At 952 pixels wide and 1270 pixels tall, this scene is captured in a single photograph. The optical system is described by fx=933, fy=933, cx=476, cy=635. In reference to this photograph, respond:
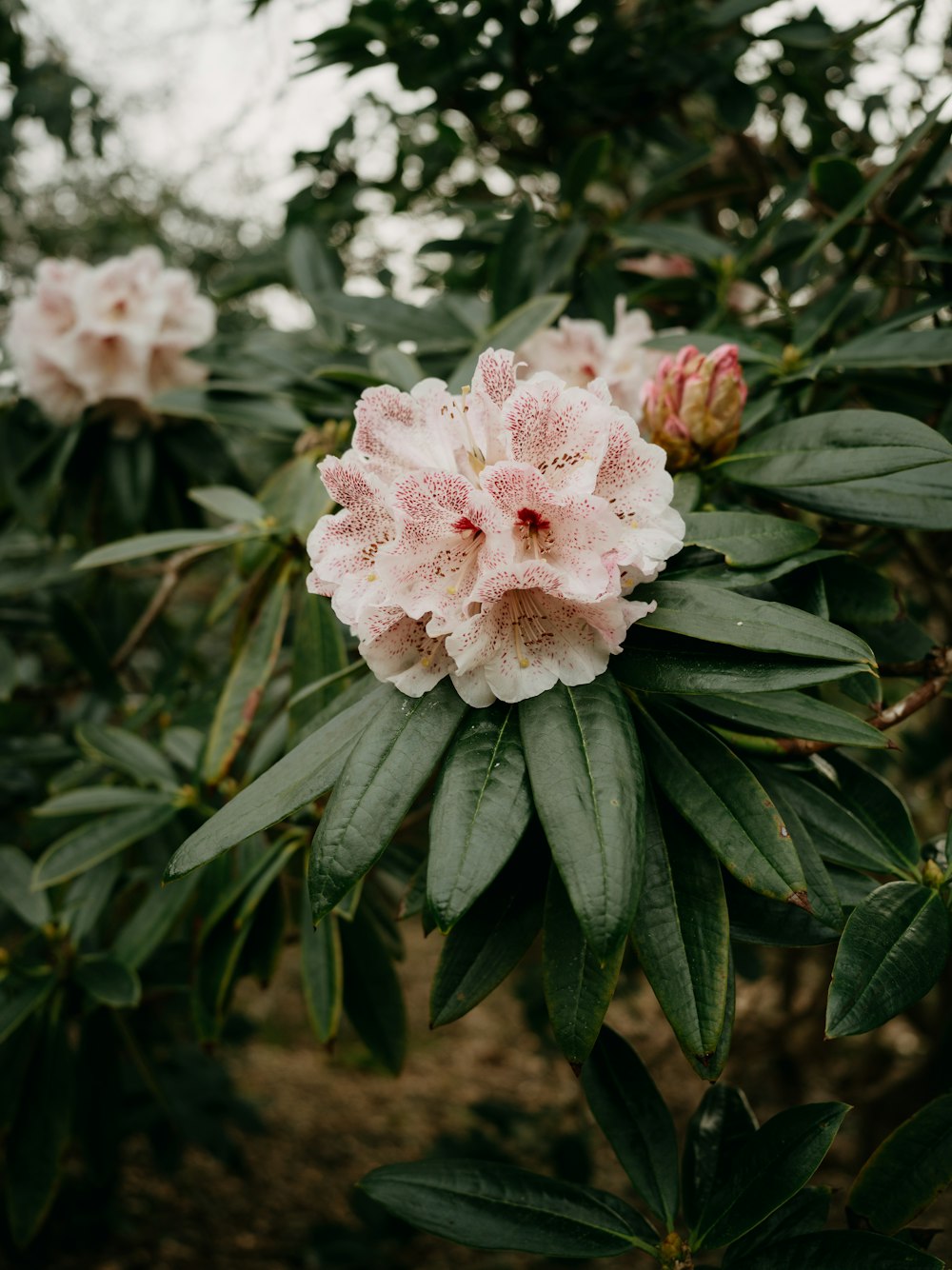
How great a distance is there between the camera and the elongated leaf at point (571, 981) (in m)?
0.69

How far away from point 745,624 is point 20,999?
3.41 feet

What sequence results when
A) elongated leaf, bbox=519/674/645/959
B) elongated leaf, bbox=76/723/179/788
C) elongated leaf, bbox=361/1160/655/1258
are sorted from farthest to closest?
elongated leaf, bbox=76/723/179/788 → elongated leaf, bbox=361/1160/655/1258 → elongated leaf, bbox=519/674/645/959

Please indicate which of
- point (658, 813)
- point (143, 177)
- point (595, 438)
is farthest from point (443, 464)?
point (143, 177)

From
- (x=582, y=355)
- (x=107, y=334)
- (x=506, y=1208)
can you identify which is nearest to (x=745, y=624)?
(x=506, y=1208)

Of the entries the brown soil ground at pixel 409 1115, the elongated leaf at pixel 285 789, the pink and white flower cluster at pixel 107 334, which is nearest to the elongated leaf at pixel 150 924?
the elongated leaf at pixel 285 789

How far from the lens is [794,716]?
2.34ft

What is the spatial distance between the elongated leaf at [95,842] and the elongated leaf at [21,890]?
76 millimetres

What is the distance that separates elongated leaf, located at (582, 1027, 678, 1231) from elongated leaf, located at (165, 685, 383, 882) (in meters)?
0.40

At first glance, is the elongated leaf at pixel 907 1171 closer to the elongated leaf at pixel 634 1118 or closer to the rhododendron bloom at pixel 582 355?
the elongated leaf at pixel 634 1118

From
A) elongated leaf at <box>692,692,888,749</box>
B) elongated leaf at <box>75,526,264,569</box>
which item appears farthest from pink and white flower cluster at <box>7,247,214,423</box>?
elongated leaf at <box>692,692,888,749</box>

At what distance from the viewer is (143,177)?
155 inches

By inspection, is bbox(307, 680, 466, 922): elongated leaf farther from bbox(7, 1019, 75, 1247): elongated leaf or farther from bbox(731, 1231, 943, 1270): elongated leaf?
bbox(7, 1019, 75, 1247): elongated leaf

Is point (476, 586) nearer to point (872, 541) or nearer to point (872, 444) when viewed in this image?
point (872, 444)

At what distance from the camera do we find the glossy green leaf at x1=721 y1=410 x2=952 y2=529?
80cm
